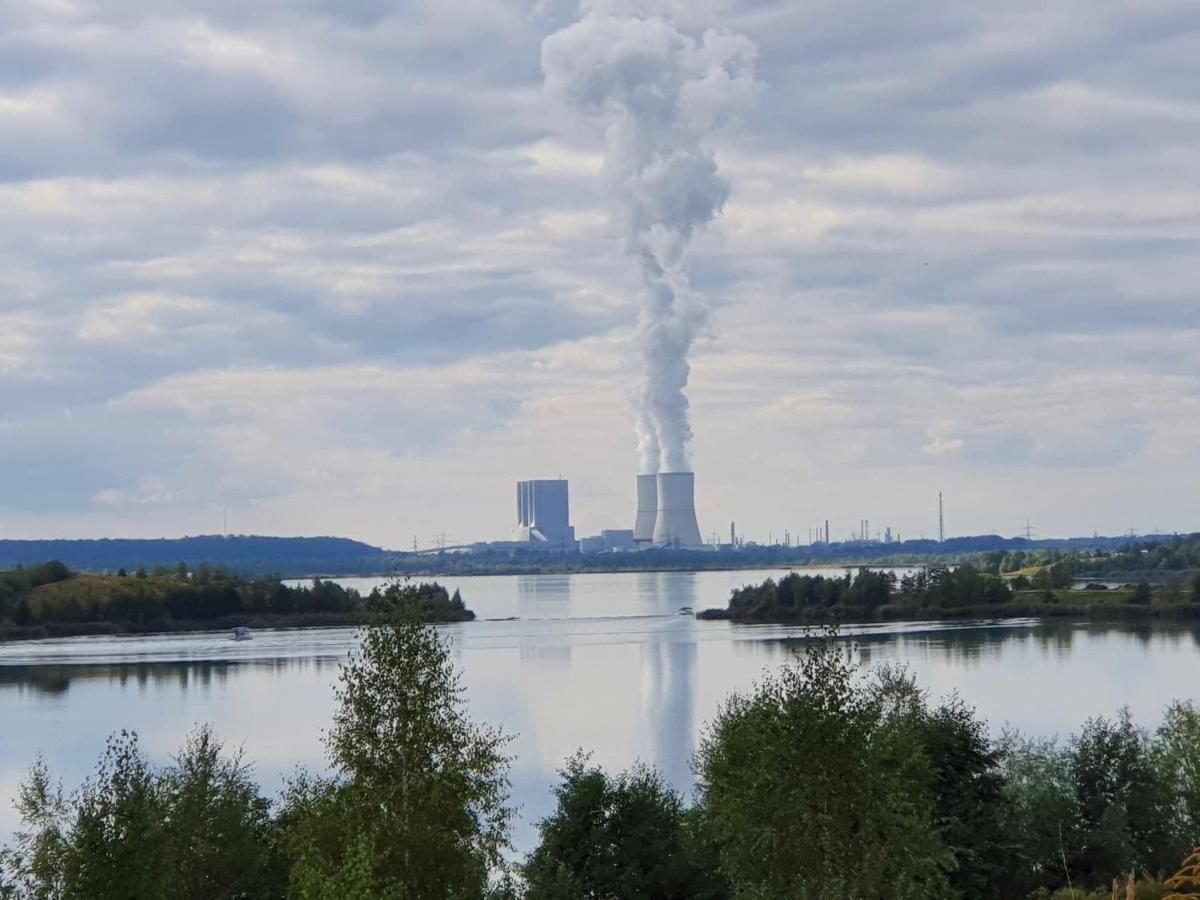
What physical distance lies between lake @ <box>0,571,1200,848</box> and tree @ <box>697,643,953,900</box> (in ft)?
21.7

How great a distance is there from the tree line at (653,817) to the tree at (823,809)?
18 mm

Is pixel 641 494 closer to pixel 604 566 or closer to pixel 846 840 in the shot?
pixel 604 566

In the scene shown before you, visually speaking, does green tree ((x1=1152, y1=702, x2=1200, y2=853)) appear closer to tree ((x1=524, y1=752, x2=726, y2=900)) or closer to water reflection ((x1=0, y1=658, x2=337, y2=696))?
tree ((x1=524, y1=752, x2=726, y2=900))

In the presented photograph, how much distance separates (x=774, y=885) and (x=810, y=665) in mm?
1961

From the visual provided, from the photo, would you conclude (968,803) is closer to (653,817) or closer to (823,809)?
(653,817)

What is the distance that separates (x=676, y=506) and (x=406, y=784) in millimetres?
84886

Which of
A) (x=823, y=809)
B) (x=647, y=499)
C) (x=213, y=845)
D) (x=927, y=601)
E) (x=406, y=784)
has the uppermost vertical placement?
(x=647, y=499)

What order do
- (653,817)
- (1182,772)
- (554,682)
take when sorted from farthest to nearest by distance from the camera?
(554,682), (1182,772), (653,817)

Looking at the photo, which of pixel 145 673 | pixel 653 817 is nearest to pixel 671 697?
pixel 145 673

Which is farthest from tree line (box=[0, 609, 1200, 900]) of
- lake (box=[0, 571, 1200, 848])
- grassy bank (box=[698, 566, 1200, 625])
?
grassy bank (box=[698, 566, 1200, 625])

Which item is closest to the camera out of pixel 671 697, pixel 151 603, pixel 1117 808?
pixel 1117 808

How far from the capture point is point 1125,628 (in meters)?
50.8

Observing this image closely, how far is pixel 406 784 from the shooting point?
37.2 ft

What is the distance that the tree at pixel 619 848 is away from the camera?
14.8m
